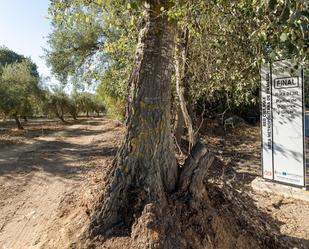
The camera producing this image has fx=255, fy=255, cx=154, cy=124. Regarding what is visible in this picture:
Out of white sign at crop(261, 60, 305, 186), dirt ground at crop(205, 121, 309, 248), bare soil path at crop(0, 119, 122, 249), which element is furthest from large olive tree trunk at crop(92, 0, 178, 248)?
white sign at crop(261, 60, 305, 186)

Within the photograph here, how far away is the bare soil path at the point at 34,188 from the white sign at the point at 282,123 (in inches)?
161

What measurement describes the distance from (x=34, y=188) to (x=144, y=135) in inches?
146

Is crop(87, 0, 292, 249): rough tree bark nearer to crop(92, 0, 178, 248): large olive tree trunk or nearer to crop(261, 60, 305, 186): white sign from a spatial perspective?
crop(92, 0, 178, 248): large olive tree trunk

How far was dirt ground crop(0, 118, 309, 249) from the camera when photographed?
319 cm

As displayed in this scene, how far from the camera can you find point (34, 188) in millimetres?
5344

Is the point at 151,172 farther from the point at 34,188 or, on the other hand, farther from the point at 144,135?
the point at 34,188

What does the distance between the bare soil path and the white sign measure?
4.08m

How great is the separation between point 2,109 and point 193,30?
50.9 feet

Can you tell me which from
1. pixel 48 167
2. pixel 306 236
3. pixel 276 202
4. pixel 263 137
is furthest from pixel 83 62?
pixel 306 236

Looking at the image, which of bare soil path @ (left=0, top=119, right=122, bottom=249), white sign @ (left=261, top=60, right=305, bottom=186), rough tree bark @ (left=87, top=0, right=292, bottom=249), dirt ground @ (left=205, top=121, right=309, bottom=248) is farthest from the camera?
white sign @ (left=261, top=60, right=305, bottom=186)

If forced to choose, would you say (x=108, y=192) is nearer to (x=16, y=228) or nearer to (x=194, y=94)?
(x=16, y=228)

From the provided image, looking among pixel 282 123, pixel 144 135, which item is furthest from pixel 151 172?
pixel 282 123

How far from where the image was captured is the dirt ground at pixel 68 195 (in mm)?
3193

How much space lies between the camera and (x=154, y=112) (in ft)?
9.23
